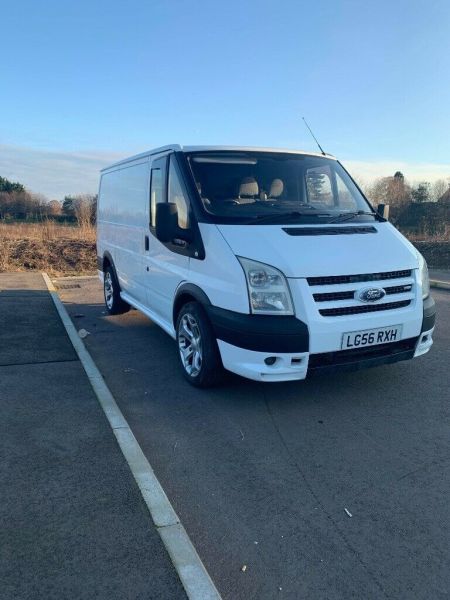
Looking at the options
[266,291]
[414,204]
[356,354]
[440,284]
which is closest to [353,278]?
[356,354]

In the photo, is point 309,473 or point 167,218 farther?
point 167,218

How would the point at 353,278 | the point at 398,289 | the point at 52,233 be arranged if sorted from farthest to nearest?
the point at 52,233 → the point at 398,289 → the point at 353,278

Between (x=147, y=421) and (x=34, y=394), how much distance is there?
1.20 m

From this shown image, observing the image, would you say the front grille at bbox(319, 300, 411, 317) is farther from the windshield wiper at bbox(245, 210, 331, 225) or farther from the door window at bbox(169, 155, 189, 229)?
the door window at bbox(169, 155, 189, 229)

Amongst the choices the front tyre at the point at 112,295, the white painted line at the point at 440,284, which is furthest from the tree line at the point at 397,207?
the front tyre at the point at 112,295

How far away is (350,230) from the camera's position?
14.3 feet

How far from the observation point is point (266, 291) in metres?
3.81

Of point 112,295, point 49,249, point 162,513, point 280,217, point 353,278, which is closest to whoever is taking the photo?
point 162,513

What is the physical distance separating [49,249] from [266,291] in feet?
43.9

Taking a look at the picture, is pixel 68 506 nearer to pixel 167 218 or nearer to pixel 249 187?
pixel 167 218

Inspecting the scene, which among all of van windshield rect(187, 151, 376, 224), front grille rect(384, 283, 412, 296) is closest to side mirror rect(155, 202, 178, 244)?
van windshield rect(187, 151, 376, 224)

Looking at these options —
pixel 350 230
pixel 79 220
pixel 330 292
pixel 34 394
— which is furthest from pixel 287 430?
pixel 79 220

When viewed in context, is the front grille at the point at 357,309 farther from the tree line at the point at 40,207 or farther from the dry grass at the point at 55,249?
the tree line at the point at 40,207

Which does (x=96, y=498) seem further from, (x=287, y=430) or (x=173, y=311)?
(x=173, y=311)
